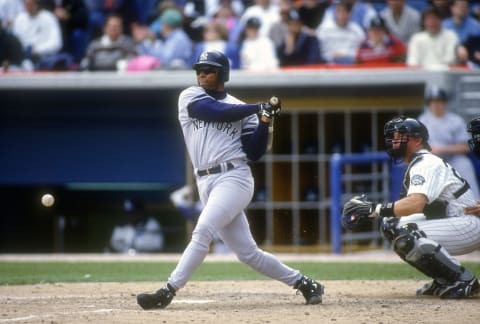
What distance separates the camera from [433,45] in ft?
40.5

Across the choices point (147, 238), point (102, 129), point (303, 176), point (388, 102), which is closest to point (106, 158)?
point (102, 129)

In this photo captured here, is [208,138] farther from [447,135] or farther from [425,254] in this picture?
[447,135]

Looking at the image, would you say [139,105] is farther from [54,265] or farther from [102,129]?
[54,265]

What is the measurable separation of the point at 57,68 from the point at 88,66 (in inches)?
16.0

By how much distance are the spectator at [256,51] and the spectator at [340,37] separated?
62cm

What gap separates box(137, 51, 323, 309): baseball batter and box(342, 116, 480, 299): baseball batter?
62cm

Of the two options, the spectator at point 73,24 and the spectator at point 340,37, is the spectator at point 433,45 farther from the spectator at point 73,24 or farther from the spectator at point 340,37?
the spectator at point 73,24

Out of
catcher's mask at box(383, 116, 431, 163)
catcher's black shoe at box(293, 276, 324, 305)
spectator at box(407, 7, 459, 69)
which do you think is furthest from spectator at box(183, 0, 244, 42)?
catcher's black shoe at box(293, 276, 324, 305)

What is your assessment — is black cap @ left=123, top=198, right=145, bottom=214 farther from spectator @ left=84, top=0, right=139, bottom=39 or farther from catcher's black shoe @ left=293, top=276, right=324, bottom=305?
catcher's black shoe @ left=293, top=276, right=324, bottom=305

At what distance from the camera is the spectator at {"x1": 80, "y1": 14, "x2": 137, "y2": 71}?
1281 cm

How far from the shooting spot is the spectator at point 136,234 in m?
12.8

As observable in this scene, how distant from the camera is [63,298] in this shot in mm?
7094

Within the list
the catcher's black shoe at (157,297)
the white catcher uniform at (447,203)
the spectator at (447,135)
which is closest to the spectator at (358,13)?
the spectator at (447,135)

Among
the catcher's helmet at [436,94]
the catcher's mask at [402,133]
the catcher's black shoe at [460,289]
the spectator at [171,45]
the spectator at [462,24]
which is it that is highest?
the spectator at [462,24]
